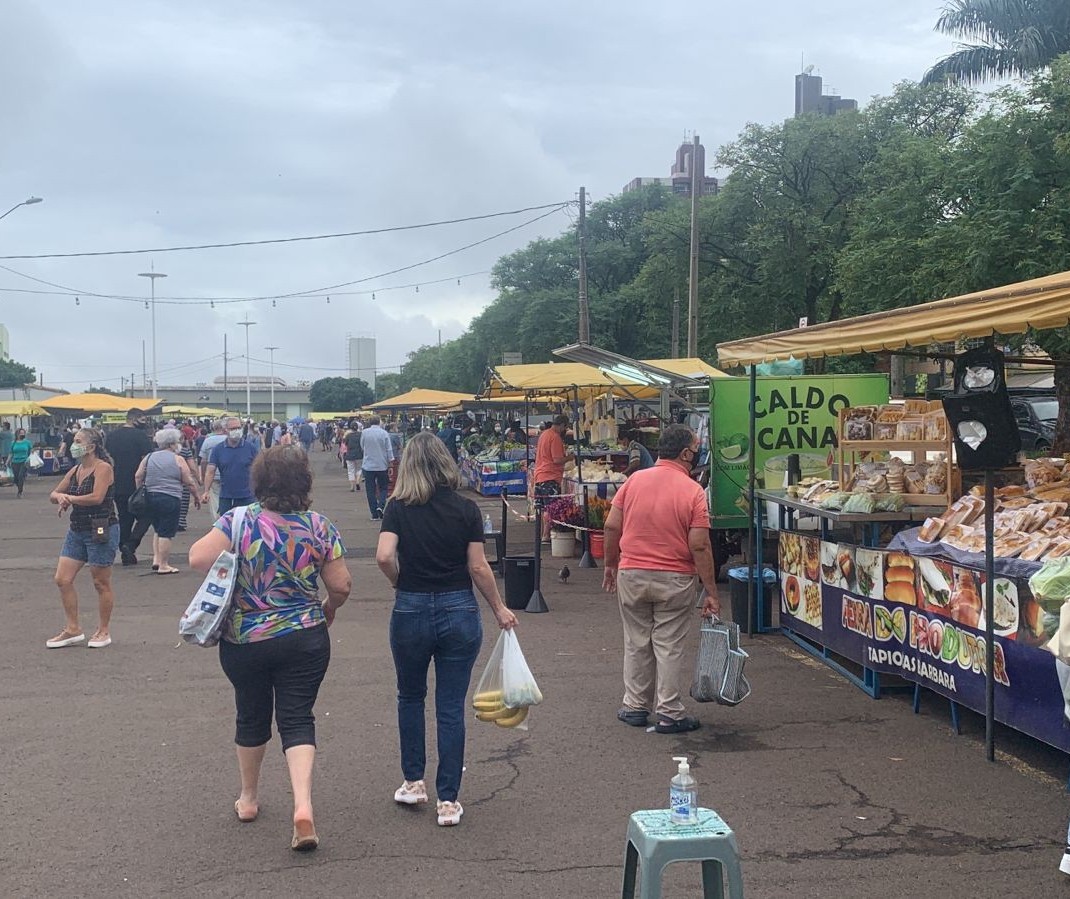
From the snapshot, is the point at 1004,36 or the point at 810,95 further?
the point at 810,95

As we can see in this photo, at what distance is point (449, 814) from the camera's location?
4828 millimetres

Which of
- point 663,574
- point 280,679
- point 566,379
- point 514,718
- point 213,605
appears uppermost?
point 566,379

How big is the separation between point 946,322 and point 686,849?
3.41 m

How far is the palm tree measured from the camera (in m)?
23.3

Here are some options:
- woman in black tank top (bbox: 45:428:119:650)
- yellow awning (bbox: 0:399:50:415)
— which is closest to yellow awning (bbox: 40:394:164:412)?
yellow awning (bbox: 0:399:50:415)

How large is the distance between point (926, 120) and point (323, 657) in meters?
28.5

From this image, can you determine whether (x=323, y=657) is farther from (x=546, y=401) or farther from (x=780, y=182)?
(x=780, y=182)

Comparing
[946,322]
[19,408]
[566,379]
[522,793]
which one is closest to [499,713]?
[522,793]

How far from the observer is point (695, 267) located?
86.5 feet

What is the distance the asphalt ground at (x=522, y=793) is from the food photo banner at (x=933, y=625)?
0.96ft

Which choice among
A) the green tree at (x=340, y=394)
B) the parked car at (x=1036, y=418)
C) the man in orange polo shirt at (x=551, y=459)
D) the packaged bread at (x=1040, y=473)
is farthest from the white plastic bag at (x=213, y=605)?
the green tree at (x=340, y=394)

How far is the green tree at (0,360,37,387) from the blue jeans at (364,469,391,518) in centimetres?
6078

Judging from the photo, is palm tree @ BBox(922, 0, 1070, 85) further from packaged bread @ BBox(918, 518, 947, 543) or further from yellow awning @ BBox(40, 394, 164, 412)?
yellow awning @ BBox(40, 394, 164, 412)

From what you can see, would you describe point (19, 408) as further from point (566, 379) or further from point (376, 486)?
point (566, 379)
